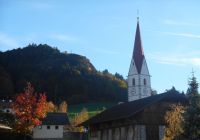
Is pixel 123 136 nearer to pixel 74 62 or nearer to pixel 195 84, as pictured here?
pixel 195 84

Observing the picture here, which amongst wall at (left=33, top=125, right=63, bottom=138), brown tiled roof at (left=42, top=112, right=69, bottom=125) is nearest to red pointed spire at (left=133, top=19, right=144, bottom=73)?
brown tiled roof at (left=42, top=112, right=69, bottom=125)

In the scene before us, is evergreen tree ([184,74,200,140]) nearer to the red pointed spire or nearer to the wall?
the wall

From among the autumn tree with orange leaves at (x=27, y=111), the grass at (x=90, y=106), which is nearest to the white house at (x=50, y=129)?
the autumn tree with orange leaves at (x=27, y=111)

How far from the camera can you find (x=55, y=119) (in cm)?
5862

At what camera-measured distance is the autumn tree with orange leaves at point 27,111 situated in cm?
5053

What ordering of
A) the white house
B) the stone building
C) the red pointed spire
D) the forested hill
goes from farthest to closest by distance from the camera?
the forested hill → the red pointed spire → the white house → the stone building

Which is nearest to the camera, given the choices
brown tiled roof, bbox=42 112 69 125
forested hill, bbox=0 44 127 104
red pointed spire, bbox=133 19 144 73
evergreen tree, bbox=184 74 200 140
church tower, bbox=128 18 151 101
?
evergreen tree, bbox=184 74 200 140

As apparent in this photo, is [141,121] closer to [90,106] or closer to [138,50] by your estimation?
[138,50]

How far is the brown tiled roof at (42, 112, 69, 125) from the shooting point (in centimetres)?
5788

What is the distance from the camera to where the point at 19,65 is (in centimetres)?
12619

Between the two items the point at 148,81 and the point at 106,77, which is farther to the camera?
the point at 106,77

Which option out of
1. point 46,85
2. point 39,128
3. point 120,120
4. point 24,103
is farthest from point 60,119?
point 46,85

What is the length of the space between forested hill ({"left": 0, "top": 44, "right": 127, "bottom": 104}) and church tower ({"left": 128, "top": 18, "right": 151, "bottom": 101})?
92.1 feet

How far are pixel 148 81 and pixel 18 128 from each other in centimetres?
4389
